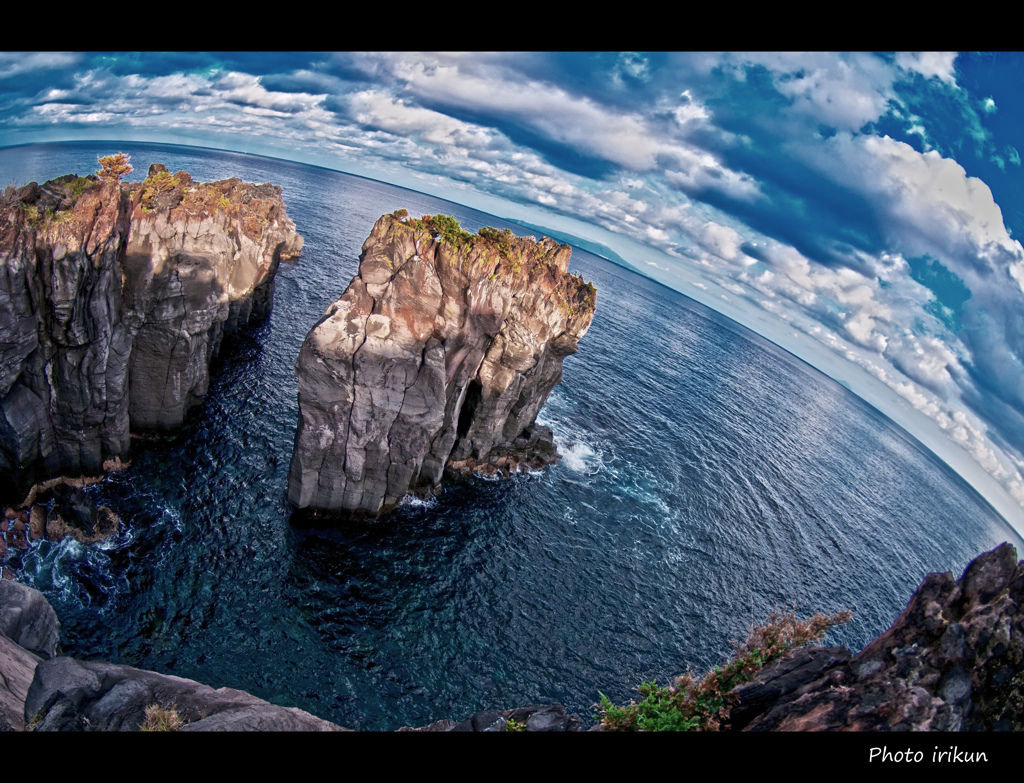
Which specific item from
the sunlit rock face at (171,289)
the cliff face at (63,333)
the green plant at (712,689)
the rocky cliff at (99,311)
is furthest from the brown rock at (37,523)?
the green plant at (712,689)

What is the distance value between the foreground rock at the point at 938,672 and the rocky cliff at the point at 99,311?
144 ft

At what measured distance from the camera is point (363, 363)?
35562 millimetres

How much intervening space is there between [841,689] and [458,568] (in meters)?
27.9

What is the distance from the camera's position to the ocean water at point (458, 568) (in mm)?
28672

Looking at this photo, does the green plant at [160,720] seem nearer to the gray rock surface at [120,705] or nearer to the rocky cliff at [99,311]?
the gray rock surface at [120,705]

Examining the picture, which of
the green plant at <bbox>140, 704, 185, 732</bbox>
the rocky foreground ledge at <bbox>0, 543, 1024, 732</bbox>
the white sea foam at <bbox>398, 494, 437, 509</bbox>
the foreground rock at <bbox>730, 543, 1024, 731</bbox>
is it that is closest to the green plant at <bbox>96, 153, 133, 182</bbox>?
the rocky foreground ledge at <bbox>0, 543, 1024, 732</bbox>

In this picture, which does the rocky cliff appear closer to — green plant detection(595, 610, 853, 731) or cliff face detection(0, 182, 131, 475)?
cliff face detection(0, 182, 131, 475)

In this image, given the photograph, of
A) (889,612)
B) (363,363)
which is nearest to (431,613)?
(363,363)

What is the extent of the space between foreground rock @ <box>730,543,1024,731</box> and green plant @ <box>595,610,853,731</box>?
2320 millimetres
